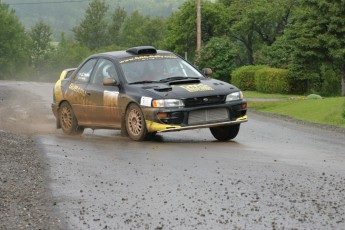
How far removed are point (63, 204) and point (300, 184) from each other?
2.82 m

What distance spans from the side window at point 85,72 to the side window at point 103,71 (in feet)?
0.62

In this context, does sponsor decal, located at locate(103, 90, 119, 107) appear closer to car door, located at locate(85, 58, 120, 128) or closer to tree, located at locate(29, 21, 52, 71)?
car door, located at locate(85, 58, 120, 128)

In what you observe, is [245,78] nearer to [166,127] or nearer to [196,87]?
[196,87]

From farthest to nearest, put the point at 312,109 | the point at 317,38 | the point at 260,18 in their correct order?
the point at 260,18, the point at 317,38, the point at 312,109

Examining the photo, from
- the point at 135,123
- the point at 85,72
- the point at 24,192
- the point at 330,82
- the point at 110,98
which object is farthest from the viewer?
the point at 330,82

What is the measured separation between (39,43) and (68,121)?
166 meters

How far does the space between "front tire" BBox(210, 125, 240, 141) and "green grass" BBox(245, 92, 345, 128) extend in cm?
740

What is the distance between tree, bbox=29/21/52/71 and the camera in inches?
7103

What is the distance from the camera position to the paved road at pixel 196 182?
7.97 m

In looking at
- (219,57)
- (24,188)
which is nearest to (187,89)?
(24,188)

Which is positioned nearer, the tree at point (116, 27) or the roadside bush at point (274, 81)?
the roadside bush at point (274, 81)

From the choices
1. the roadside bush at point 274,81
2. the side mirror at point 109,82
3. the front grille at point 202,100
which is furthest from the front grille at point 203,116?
the roadside bush at point 274,81

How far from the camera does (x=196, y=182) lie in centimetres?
1016

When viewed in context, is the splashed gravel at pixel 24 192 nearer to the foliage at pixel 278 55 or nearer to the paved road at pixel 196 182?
the paved road at pixel 196 182
